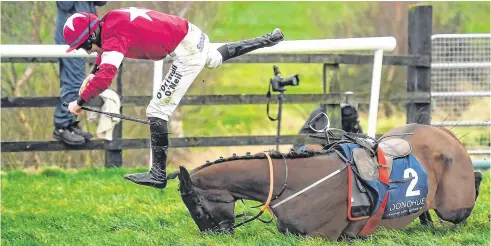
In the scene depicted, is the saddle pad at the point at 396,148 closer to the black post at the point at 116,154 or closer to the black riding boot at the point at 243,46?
the black riding boot at the point at 243,46

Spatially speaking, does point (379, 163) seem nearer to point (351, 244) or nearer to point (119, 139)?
point (351, 244)

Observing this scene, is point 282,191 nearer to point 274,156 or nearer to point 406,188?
point 274,156

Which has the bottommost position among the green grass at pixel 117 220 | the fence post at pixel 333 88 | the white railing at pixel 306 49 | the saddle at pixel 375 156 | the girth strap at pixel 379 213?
the green grass at pixel 117 220

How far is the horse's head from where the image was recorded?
613 centimetres

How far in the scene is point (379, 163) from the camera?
6480 millimetres

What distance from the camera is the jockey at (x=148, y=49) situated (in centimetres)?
649

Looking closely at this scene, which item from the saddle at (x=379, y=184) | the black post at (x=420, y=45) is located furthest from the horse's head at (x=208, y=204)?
the black post at (x=420, y=45)

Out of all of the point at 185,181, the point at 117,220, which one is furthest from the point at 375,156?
the point at 117,220

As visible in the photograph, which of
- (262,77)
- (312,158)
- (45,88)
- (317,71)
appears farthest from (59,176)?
(262,77)

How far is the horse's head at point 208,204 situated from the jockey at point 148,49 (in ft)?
1.97

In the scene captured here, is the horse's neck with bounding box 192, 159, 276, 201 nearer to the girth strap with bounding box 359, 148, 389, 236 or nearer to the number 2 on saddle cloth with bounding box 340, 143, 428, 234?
the number 2 on saddle cloth with bounding box 340, 143, 428, 234

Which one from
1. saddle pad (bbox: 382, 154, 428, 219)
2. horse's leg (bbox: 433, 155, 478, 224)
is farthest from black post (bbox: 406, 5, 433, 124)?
saddle pad (bbox: 382, 154, 428, 219)

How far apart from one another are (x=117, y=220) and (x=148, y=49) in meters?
1.44

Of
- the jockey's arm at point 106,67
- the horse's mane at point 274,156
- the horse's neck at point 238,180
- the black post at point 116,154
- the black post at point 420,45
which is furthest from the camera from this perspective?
the black post at point 420,45
